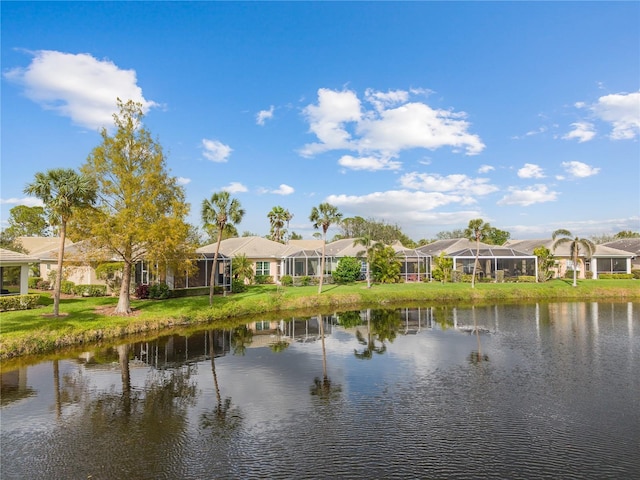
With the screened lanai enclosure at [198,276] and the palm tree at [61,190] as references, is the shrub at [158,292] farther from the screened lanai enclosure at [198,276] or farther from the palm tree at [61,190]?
the palm tree at [61,190]

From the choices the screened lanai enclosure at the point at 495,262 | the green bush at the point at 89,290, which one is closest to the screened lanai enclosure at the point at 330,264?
the screened lanai enclosure at the point at 495,262

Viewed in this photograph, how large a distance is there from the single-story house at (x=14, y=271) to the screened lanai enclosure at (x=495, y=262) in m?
39.2

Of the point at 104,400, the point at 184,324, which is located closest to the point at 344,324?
the point at 184,324

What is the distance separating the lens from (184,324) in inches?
976

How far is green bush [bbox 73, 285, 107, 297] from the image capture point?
31.3 m

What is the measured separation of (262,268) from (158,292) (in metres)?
13.9

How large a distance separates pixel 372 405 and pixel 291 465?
4006mm

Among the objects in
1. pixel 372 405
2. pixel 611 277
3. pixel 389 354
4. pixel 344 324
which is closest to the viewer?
pixel 372 405

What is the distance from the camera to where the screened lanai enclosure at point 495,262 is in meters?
44.9

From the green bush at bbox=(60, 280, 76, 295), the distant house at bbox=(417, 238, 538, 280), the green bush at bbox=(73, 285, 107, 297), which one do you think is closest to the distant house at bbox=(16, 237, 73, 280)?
the green bush at bbox=(60, 280, 76, 295)

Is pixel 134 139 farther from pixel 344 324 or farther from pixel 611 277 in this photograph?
pixel 611 277

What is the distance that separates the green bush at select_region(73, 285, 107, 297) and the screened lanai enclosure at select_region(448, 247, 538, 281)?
35.2 metres

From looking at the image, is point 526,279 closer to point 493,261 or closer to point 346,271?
point 493,261

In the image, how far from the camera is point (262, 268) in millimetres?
43188
